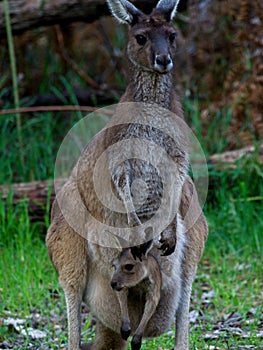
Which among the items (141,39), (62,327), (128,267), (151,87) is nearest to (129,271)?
(128,267)

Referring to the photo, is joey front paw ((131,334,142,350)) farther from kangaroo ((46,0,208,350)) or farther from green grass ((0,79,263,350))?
green grass ((0,79,263,350))

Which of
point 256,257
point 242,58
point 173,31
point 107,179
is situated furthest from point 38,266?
point 242,58

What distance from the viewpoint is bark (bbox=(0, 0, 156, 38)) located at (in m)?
7.46

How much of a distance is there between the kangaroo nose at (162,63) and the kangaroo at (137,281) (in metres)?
0.85

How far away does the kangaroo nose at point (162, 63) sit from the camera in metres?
4.01

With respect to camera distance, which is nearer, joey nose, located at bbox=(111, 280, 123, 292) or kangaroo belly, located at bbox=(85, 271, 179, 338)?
joey nose, located at bbox=(111, 280, 123, 292)

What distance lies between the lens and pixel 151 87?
413cm

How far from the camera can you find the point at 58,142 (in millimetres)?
8102

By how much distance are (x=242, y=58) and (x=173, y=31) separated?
12.3ft

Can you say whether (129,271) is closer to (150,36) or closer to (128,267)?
(128,267)

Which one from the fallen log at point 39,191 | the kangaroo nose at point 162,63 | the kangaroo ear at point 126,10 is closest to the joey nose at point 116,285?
the kangaroo nose at point 162,63

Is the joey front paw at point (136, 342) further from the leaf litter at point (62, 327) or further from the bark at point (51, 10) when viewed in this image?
the bark at point (51, 10)

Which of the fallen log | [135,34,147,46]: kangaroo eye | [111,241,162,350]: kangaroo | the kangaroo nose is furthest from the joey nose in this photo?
the fallen log

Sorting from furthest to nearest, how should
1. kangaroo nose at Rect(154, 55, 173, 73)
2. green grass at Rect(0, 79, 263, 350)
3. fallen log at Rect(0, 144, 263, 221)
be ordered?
fallen log at Rect(0, 144, 263, 221)
green grass at Rect(0, 79, 263, 350)
kangaroo nose at Rect(154, 55, 173, 73)
